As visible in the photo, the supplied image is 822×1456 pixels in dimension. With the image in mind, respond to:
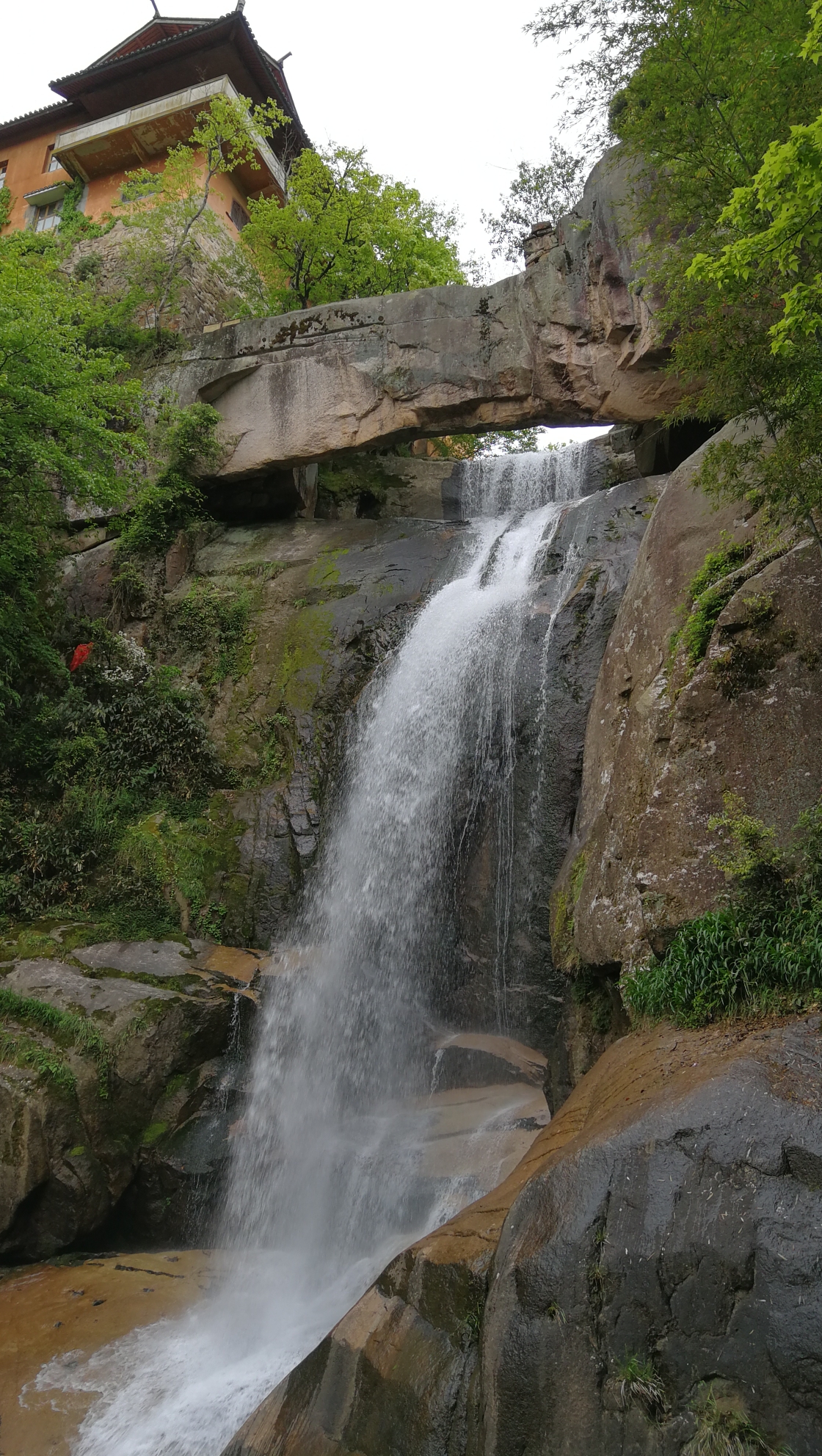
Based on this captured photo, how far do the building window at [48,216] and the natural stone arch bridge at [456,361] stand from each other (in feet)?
47.0

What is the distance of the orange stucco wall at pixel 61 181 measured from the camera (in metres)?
24.5

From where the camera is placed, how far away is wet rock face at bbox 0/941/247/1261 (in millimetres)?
8719

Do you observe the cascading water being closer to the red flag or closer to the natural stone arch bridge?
the natural stone arch bridge

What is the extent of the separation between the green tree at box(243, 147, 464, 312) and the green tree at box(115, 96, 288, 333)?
3.56 ft

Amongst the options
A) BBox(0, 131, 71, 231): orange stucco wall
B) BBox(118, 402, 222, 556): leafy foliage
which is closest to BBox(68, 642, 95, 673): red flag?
BBox(118, 402, 222, 556): leafy foliage

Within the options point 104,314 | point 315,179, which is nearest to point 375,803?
point 104,314

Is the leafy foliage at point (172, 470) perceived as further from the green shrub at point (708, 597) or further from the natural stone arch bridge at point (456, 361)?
the green shrub at point (708, 597)

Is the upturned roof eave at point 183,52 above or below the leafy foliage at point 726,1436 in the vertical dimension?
above

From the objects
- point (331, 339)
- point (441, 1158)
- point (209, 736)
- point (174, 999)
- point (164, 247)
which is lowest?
point (441, 1158)

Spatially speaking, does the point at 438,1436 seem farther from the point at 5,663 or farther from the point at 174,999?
the point at 5,663

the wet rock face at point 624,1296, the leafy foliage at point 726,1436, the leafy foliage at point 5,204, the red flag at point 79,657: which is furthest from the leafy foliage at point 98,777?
the leafy foliage at point 5,204

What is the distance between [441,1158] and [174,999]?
11.9ft

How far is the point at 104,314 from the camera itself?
1880cm

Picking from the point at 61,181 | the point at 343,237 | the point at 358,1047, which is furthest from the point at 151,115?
the point at 358,1047
